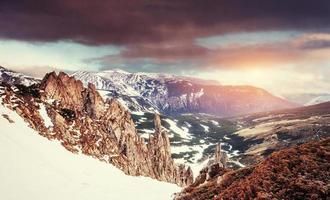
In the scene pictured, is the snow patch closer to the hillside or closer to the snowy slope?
the snowy slope

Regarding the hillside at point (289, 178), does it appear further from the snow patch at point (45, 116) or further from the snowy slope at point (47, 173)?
the snow patch at point (45, 116)

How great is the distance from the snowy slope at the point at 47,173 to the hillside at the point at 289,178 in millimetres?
66517

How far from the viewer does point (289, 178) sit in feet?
90.2

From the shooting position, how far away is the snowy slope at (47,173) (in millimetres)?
96938

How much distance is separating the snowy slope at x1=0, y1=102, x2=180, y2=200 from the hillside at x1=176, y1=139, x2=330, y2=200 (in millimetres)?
66517

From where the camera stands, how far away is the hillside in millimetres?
25531

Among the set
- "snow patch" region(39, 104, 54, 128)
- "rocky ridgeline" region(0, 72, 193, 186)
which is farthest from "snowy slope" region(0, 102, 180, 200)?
"snow patch" region(39, 104, 54, 128)

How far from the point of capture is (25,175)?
10275cm

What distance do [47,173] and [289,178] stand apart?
309 ft

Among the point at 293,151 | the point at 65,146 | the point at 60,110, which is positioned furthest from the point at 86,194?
the point at 293,151

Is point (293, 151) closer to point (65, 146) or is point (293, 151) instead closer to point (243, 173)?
point (243, 173)

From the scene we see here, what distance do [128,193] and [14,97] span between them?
58.3 m

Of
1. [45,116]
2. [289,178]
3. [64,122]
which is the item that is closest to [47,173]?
[45,116]

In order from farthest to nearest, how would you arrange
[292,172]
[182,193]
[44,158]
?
[44,158] → [182,193] → [292,172]
